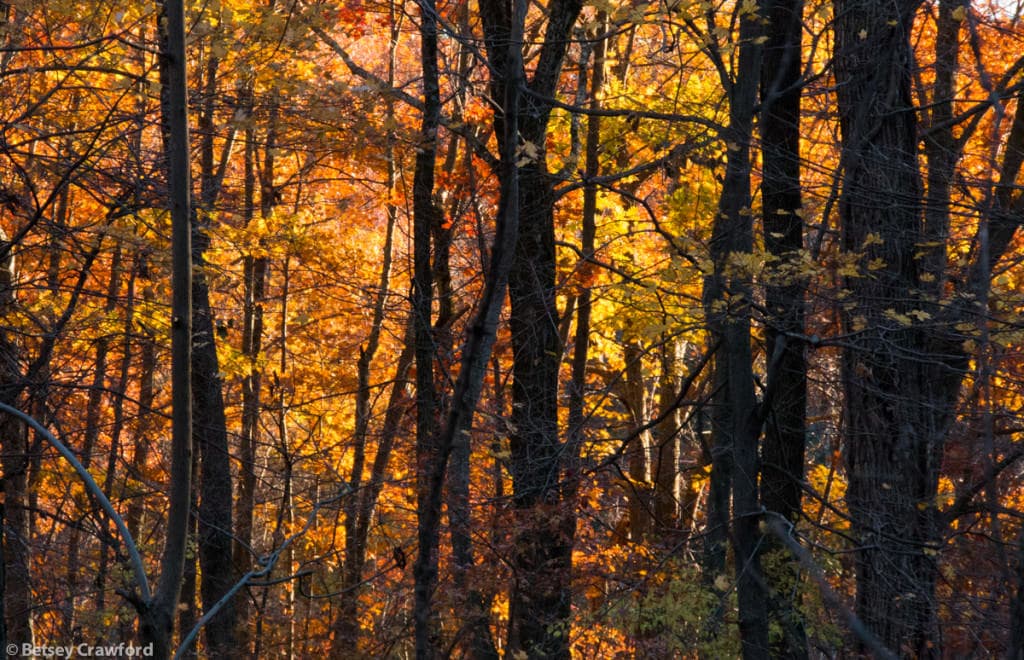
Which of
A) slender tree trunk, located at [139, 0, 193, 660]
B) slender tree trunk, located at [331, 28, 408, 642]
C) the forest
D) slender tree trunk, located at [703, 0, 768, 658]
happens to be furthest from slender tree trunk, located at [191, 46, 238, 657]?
slender tree trunk, located at [139, 0, 193, 660]

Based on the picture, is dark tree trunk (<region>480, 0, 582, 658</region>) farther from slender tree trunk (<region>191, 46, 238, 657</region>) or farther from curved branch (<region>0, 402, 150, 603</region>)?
curved branch (<region>0, 402, 150, 603</region>)

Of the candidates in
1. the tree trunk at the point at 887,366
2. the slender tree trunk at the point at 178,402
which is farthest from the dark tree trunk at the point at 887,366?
the slender tree trunk at the point at 178,402

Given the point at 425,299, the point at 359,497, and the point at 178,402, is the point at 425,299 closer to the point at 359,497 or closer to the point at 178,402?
the point at 359,497

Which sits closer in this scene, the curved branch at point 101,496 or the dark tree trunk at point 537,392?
the curved branch at point 101,496

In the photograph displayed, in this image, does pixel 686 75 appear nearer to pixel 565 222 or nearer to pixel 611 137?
pixel 611 137

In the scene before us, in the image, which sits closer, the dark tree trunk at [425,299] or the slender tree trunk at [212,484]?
the dark tree trunk at [425,299]

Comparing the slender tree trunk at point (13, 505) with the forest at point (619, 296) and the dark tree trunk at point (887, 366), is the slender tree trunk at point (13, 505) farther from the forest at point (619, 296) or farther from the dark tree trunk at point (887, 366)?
the dark tree trunk at point (887, 366)

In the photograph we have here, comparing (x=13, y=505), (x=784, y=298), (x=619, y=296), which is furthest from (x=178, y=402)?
(x=619, y=296)

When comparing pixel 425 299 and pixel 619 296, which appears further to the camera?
pixel 619 296

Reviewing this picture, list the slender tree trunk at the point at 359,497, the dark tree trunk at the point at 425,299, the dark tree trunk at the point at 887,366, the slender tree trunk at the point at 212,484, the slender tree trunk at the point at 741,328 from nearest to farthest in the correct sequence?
the slender tree trunk at the point at 741,328 → the dark tree trunk at the point at 887,366 → the dark tree trunk at the point at 425,299 → the slender tree trunk at the point at 359,497 → the slender tree trunk at the point at 212,484

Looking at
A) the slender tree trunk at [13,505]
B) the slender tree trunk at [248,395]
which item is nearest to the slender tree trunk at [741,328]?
the slender tree trunk at [13,505]

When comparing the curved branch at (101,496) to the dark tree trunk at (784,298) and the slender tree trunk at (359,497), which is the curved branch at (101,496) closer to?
the dark tree trunk at (784,298)

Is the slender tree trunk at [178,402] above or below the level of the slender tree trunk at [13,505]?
above

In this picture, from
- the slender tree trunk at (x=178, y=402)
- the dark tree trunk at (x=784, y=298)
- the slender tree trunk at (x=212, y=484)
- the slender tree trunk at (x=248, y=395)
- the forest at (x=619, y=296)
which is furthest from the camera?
the slender tree trunk at (x=248, y=395)
